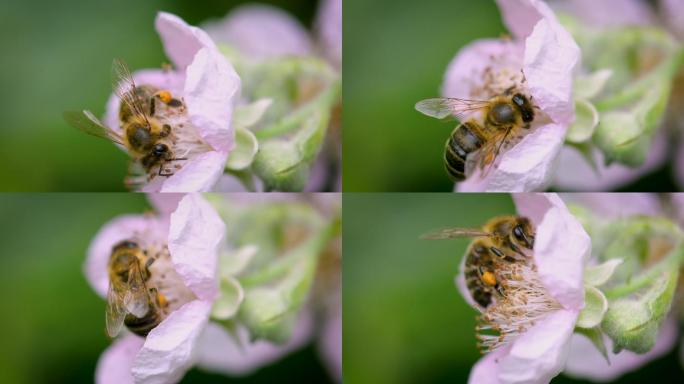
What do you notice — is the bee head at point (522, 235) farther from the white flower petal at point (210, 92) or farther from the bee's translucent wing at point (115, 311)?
the bee's translucent wing at point (115, 311)

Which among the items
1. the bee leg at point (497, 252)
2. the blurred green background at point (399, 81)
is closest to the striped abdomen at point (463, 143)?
the bee leg at point (497, 252)

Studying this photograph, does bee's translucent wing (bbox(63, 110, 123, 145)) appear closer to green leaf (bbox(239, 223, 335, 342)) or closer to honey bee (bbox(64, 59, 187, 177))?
honey bee (bbox(64, 59, 187, 177))

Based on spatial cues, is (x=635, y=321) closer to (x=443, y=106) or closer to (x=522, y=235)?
(x=522, y=235)

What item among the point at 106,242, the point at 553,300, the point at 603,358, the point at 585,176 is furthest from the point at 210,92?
the point at 603,358

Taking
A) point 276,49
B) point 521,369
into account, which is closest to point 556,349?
point 521,369

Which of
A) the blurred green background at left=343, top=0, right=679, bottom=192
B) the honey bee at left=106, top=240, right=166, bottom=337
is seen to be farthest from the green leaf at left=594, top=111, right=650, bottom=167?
the honey bee at left=106, top=240, right=166, bottom=337

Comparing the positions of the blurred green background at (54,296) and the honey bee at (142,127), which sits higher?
the honey bee at (142,127)

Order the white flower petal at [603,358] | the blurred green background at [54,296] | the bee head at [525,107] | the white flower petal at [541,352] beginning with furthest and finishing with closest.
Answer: the blurred green background at [54,296]
the white flower petal at [603,358]
the bee head at [525,107]
the white flower petal at [541,352]
